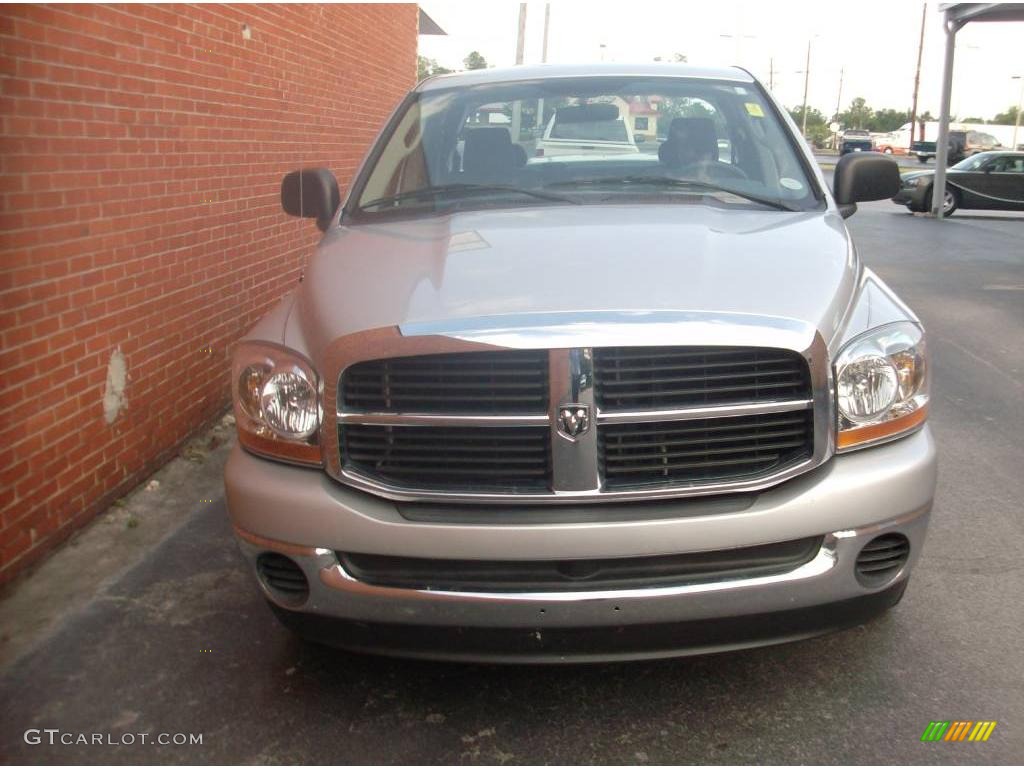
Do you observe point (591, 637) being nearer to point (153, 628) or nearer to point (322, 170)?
point (153, 628)

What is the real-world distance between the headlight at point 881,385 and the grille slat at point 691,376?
0.54 feet

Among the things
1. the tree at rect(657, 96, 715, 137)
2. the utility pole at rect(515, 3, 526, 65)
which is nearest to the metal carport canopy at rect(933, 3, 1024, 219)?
the utility pole at rect(515, 3, 526, 65)

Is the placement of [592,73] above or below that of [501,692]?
above

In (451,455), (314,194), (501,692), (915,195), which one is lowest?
(501,692)

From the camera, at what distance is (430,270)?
3.14 metres

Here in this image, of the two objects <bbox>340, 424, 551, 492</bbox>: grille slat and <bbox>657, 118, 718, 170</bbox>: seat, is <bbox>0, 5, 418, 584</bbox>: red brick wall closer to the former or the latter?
<bbox>340, 424, 551, 492</bbox>: grille slat

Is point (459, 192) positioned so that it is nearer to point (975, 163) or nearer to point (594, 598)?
point (594, 598)

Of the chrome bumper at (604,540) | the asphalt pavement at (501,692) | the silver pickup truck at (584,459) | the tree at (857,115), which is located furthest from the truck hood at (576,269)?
the tree at (857,115)

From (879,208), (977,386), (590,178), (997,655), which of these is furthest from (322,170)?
(879,208)

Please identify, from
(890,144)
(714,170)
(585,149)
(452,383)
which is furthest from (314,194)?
(890,144)

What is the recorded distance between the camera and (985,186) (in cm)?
2330

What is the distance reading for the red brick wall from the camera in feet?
13.0

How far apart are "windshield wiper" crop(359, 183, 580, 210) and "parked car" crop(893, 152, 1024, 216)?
69.4 ft

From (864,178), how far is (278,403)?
2.72 meters
